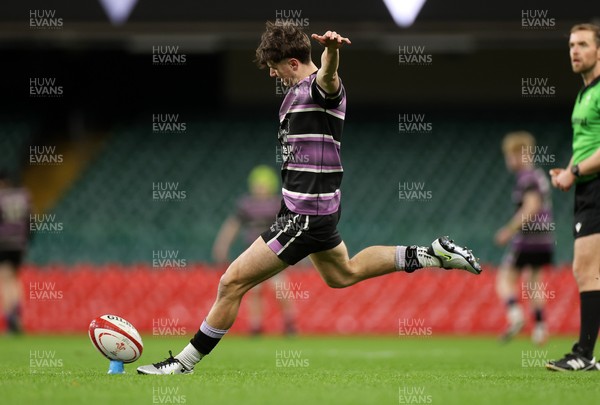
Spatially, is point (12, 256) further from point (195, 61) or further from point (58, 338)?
point (195, 61)

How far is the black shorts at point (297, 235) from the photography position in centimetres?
654

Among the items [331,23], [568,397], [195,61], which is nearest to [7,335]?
[331,23]

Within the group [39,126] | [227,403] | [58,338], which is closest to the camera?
[227,403]

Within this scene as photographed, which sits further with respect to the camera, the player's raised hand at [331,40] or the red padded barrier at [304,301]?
the red padded barrier at [304,301]

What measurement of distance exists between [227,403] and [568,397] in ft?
6.36

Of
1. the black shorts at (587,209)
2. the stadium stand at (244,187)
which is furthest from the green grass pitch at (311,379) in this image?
the stadium stand at (244,187)

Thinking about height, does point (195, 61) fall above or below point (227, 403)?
above

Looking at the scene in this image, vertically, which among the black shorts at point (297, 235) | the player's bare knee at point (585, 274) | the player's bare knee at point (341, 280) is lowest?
the player's bare knee at point (341, 280)

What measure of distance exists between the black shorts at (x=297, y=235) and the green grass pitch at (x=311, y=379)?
33.7 inches

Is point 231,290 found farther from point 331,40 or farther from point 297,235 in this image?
point 331,40

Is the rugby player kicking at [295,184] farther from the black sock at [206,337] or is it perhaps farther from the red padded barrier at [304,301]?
the red padded barrier at [304,301]

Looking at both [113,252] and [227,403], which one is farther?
[113,252]

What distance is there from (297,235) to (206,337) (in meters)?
0.94

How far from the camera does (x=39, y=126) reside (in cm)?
2125
